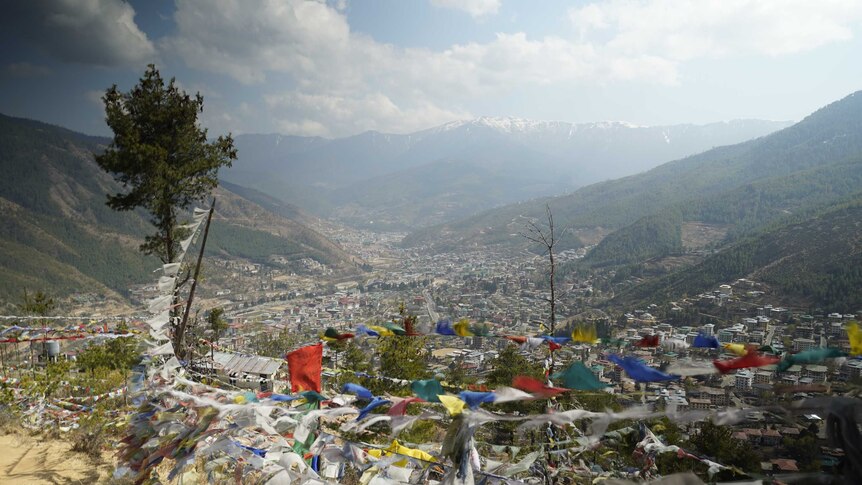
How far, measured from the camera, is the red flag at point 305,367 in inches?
144

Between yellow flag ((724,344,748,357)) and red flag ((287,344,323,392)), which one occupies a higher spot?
yellow flag ((724,344,748,357))

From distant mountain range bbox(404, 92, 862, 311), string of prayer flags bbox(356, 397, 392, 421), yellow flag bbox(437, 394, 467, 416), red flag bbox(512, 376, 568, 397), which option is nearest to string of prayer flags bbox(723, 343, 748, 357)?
red flag bbox(512, 376, 568, 397)

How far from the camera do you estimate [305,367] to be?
3.68 metres

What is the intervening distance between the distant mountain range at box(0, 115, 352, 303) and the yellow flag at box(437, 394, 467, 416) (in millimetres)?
80767

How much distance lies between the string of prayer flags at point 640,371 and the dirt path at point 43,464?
5698mm

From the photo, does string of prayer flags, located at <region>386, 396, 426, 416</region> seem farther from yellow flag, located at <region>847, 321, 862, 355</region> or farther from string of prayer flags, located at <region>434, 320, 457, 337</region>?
yellow flag, located at <region>847, 321, 862, 355</region>

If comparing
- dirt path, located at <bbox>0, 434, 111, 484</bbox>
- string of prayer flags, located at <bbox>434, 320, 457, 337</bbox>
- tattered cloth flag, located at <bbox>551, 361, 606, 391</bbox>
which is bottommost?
A: dirt path, located at <bbox>0, 434, 111, 484</bbox>

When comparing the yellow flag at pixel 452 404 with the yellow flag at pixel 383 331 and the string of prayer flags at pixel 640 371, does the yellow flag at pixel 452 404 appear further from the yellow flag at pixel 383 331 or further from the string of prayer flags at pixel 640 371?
the yellow flag at pixel 383 331

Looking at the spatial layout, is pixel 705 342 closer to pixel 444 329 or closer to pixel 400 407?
pixel 444 329

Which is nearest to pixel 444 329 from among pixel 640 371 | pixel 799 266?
pixel 640 371

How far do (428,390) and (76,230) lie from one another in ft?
416

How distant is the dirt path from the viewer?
5.02m

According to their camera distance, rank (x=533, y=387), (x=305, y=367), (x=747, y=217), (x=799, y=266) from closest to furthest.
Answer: (x=533, y=387), (x=305, y=367), (x=799, y=266), (x=747, y=217)

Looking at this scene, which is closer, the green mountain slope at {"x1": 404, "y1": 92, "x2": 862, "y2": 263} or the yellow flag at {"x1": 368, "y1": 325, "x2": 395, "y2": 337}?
the yellow flag at {"x1": 368, "y1": 325, "x2": 395, "y2": 337}
